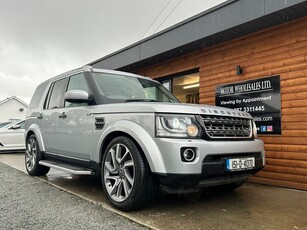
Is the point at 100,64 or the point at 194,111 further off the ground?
the point at 100,64

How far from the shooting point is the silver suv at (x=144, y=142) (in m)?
3.23

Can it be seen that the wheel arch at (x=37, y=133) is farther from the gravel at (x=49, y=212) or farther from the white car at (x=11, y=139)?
the white car at (x=11, y=139)

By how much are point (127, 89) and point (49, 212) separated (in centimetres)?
207

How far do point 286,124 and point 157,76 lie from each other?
4.08m

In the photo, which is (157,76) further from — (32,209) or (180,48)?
(32,209)

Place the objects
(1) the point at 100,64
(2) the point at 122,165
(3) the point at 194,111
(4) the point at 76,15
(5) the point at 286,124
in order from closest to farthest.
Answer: (3) the point at 194,111 < (2) the point at 122,165 < (5) the point at 286,124 < (1) the point at 100,64 < (4) the point at 76,15

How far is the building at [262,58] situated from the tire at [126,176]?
289 centimetres

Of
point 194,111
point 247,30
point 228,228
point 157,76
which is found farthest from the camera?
point 157,76

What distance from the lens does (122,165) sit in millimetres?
3658

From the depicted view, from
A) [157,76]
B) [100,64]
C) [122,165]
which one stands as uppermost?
[100,64]

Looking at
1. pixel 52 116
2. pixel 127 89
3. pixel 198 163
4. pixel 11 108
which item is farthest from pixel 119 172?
pixel 11 108

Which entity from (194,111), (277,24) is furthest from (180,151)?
(277,24)

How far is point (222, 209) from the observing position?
3.71m

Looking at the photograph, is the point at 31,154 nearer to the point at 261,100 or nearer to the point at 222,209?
the point at 222,209
